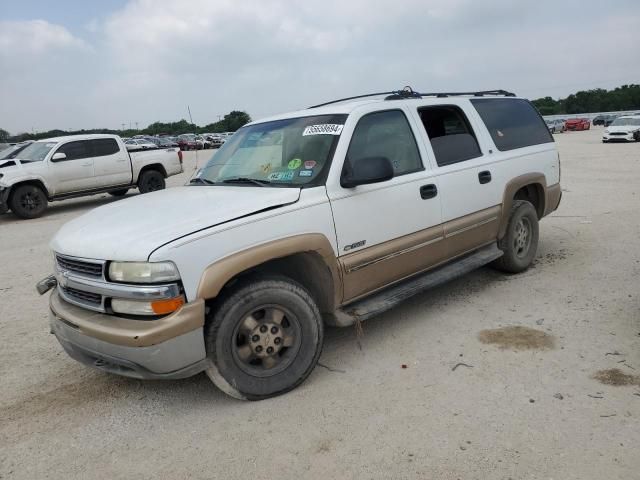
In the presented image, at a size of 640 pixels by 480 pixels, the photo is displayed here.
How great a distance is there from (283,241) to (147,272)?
830 mm

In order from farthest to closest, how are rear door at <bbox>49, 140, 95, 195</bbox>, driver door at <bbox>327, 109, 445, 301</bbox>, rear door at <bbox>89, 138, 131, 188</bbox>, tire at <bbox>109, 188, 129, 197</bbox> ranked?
tire at <bbox>109, 188, 129, 197</bbox>, rear door at <bbox>89, 138, 131, 188</bbox>, rear door at <bbox>49, 140, 95, 195</bbox>, driver door at <bbox>327, 109, 445, 301</bbox>

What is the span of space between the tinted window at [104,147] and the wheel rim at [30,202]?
5.75ft

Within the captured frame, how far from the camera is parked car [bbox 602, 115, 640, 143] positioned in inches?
973

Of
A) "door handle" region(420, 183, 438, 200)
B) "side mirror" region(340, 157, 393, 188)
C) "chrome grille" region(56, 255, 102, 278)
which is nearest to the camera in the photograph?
"chrome grille" region(56, 255, 102, 278)

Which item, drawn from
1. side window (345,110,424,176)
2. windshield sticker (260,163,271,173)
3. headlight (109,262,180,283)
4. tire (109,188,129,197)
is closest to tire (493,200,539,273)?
side window (345,110,424,176)

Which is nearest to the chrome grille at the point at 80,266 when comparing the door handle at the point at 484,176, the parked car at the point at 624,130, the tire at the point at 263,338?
the tire at the point at 263,338

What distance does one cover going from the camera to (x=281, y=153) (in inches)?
149

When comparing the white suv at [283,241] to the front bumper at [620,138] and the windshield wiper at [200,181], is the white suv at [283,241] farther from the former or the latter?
the front bumper at [620,138]

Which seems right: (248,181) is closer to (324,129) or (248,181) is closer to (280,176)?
(280,176)

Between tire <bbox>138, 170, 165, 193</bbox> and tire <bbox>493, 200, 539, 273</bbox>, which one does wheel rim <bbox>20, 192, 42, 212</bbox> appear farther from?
tire <bbox>493, 200, 539, 273</bbox>

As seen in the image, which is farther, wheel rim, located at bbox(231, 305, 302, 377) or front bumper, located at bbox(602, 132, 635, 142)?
front bumper, located at bbox(602, 132, 635, 142)

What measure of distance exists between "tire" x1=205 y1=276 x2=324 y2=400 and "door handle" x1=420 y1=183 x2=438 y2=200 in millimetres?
1312

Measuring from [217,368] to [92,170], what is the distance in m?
11.0

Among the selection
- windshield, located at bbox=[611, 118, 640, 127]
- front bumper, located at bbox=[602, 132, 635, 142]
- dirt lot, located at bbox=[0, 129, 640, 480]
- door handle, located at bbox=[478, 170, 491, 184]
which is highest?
door handle, located at bbox=[478, 170, 491, 184]
